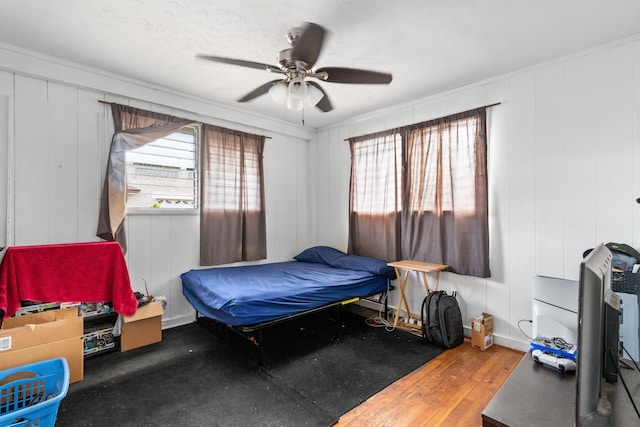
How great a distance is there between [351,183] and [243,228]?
157 cm

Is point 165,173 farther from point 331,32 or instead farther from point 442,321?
point 442,321

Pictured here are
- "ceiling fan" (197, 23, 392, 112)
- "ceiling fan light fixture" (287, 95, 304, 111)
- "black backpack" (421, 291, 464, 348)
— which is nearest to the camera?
"ceiling fan" (197, 23, 392, 112)

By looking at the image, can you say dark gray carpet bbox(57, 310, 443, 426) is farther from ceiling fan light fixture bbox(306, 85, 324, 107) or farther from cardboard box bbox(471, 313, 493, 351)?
ceiling fan light fixture bbox(306, 85, 324, 107)

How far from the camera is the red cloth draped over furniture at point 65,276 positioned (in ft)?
7.44

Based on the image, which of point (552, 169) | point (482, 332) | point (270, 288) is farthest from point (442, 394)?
point (552, 169)

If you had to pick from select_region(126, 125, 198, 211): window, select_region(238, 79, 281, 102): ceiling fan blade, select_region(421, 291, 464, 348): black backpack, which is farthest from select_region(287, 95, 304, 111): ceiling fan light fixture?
select_region(421, 291, 464, 348): black backpack

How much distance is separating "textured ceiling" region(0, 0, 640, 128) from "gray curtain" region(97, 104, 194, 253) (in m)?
0.43

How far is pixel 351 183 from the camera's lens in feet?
14.0

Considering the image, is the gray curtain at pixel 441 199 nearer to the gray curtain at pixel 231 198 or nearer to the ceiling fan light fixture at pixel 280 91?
the gray curtain at pixel 231 198

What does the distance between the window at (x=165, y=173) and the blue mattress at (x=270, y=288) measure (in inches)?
34.5

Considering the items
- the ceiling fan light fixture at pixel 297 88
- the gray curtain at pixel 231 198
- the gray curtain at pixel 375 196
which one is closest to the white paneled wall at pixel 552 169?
the gray curtain at pixel 375 196

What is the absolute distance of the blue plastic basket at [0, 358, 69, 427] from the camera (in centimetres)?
161

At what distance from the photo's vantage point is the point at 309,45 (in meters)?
1.94

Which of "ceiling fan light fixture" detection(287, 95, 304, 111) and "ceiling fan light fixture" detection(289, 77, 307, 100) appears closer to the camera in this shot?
"ceiling fan light fixture" detection(289, 77, 307, 100)
